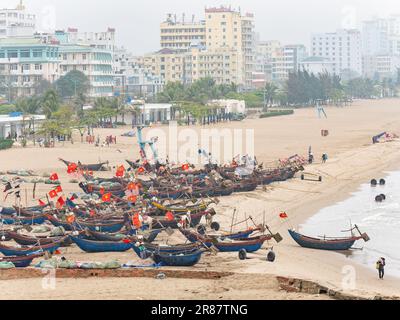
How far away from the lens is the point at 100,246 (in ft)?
119

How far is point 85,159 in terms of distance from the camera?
68.0 meters

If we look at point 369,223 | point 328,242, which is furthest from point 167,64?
point 328,242

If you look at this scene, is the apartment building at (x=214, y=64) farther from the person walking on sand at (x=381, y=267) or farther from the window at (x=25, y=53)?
the person walking on sand at (x=381, y=267)

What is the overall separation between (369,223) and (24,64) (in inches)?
3499

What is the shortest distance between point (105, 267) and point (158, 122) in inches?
2963

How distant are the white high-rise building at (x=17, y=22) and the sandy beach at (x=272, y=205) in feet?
192

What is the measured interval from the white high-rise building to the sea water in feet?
351

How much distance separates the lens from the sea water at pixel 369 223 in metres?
39.2

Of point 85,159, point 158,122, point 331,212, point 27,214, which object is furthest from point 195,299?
point 158,122

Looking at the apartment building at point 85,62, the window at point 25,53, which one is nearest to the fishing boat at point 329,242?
the window at point 25,53

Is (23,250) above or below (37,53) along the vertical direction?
below

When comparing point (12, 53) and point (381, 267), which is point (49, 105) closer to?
point (12, 53)

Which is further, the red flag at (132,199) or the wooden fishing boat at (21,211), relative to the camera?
the red flag at (132,199)
